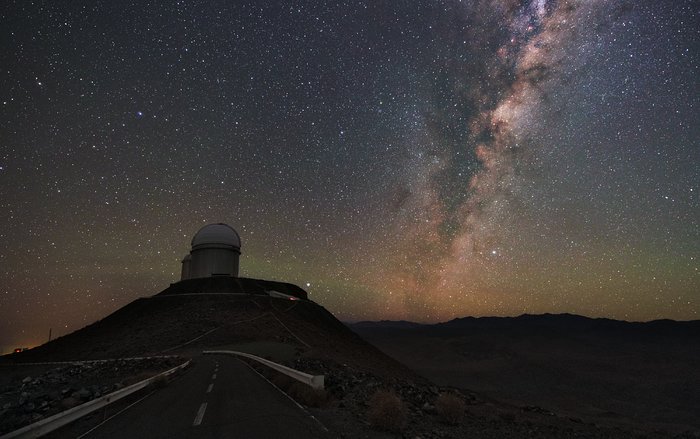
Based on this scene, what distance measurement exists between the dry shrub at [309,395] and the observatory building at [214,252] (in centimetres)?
8027

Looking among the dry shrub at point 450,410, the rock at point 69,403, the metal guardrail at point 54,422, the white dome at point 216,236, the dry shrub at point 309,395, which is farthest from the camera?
the white dome at point 216,236

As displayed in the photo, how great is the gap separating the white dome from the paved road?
77541mm

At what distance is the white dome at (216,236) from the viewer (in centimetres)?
8956

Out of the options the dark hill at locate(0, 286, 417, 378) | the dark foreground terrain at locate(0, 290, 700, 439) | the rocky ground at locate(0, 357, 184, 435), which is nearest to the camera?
the dark foreground terrain at locate(0, 290, 700, 439)

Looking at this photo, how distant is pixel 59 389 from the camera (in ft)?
75.7

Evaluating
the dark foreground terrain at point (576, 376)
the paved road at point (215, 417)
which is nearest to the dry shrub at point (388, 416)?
the paved road at point (215, 417)

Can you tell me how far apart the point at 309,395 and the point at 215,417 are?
3.28 metres

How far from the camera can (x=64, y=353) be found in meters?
62.5

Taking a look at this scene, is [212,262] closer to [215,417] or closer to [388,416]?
[215,417]

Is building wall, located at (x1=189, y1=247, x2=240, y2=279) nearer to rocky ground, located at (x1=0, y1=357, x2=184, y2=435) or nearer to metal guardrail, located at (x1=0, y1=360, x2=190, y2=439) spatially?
rocky ground, located at (x1=0, y1=357, x2=184, y2=435)

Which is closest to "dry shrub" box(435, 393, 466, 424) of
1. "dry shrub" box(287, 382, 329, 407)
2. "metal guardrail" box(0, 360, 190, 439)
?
"dry shrub" box(287, 382, 329, 407)

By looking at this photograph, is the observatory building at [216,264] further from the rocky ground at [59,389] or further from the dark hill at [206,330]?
the rocky ground at [59,389]

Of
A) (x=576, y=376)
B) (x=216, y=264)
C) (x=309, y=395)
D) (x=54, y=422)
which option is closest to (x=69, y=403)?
(x=54, y=422)

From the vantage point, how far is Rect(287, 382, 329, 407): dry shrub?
40.0 feet
